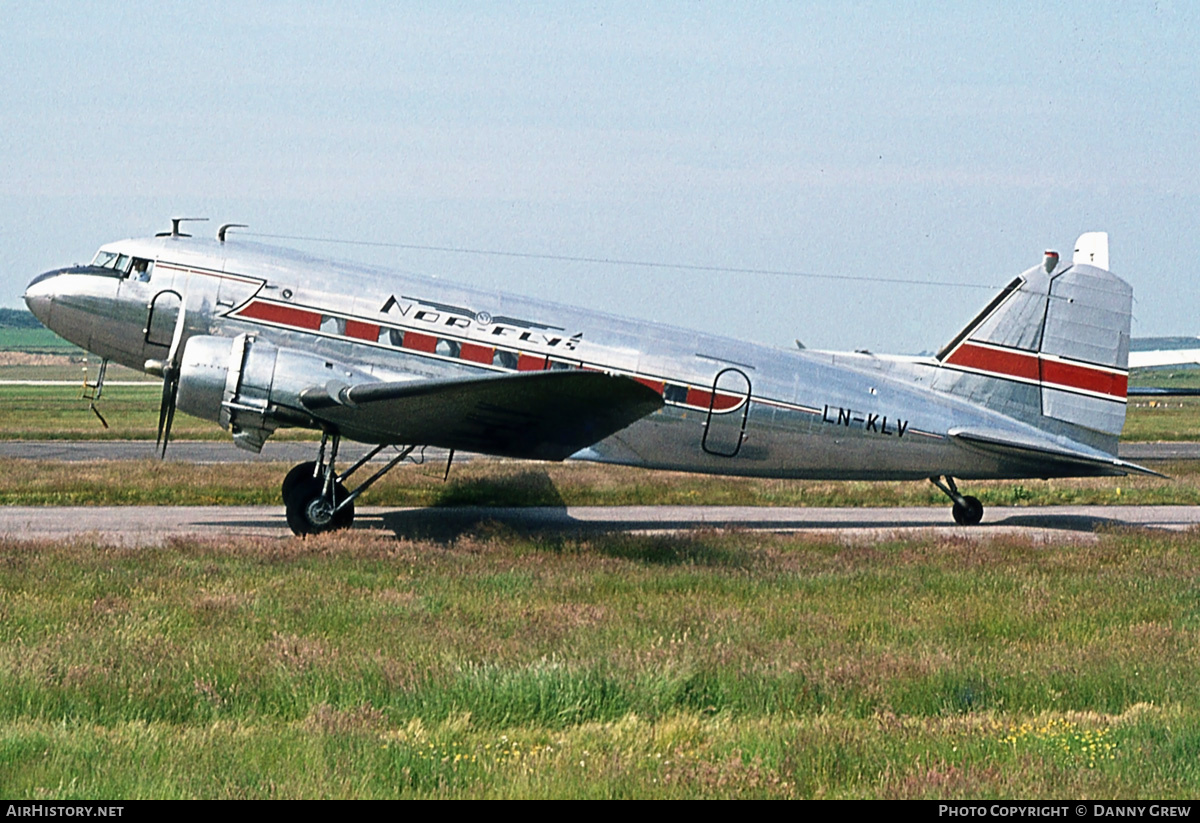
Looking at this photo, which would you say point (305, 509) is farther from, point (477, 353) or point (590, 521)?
point (590, 521)

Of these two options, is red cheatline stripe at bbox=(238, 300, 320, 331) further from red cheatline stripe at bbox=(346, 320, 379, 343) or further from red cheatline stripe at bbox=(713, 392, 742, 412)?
red cheatline stripe at bbox=(713, 392, 742, 412)

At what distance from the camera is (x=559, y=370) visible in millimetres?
14578

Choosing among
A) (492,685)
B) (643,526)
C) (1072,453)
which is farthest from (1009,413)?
(492,685)

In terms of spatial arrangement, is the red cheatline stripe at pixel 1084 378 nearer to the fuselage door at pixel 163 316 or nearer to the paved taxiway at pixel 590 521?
the paved taxiway at pixel 590 521

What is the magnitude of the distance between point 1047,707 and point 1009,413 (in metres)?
11.2

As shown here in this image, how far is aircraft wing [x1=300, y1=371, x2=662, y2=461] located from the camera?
14.1 meters

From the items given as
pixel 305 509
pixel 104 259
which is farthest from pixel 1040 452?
pixel 104 259

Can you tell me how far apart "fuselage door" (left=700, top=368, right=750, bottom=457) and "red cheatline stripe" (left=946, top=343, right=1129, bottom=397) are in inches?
158

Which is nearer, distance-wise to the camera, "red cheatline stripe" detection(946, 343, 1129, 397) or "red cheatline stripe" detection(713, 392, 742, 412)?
"red cheatline stripe" detection(713, 392, 742, 412)

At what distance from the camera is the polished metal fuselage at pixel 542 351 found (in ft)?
54.2

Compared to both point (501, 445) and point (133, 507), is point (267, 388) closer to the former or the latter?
point (501, 445)

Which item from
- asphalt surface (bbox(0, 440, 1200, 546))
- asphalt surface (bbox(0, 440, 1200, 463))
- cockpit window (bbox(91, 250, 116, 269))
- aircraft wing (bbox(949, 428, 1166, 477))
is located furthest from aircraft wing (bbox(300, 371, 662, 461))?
asphalt surface (bbox(0, 440, 1200, 463))

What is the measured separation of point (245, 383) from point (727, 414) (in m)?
6.87

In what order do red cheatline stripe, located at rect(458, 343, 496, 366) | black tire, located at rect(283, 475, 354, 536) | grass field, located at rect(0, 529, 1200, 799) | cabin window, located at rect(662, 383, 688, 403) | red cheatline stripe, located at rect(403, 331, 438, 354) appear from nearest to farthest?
grass field, located at rect(0, 529, 1200, 799) → black tire, located at rect(283, 475, 354, 536) → red cheatline stripe, located at rect(403, 331, 438, 354) → red cheatline stripe, located at rect(458, 343, 496, 366) → cabin window, located at rect(662, 383, 688, 403)
